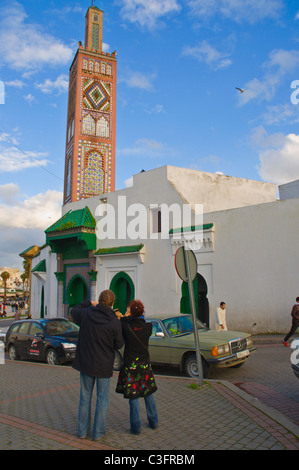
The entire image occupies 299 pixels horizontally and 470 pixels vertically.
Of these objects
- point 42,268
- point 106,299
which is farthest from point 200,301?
point 106,299

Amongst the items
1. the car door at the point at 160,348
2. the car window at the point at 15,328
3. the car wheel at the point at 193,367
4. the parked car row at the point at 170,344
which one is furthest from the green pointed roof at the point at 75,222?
the car wheel at the point at 193,367

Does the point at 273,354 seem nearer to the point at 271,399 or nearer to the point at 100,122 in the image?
the point at 271,399

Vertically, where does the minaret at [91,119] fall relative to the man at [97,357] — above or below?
above

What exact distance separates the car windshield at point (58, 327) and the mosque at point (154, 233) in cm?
299

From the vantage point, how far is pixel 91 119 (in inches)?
1019

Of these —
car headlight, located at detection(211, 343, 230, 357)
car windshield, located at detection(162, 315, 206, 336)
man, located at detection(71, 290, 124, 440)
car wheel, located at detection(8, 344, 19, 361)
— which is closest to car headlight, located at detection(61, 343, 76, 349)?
car wheel, located at detection(8, 344, 19, 361)

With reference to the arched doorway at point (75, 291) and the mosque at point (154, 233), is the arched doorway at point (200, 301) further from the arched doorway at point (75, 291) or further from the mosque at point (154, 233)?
the arched doorway at point (75, 291)

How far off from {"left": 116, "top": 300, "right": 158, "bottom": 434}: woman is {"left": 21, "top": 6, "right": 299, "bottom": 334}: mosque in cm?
580

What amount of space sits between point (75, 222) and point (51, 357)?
10332 millimetres

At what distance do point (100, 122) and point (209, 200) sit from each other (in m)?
11.7

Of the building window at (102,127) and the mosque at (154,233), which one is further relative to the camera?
the building window at (102,127)

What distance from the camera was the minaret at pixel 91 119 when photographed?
2514cm

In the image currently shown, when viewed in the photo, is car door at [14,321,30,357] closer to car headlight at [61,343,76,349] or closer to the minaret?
car headlight at [61,343,76,349]

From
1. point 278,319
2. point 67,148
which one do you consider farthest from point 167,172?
point 67,148
